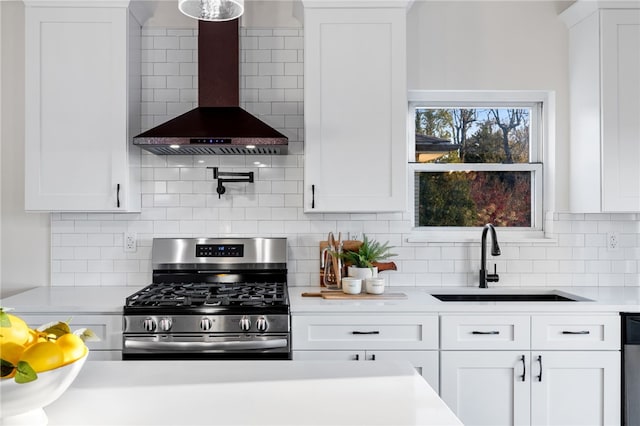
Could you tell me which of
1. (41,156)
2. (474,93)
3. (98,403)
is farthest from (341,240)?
(98,403)

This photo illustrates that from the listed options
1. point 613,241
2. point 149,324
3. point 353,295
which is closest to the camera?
point 149,324

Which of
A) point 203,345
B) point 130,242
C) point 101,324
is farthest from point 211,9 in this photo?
point 130,242

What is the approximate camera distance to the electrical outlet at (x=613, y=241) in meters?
3.19

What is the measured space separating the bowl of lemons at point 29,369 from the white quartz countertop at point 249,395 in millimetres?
130

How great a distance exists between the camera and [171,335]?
2.44 metres

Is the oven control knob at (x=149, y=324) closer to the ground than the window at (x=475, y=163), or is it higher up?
closer to the ground

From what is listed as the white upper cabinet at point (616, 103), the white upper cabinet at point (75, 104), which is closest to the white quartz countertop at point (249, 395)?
the white upper cabinet at point (75, 104)

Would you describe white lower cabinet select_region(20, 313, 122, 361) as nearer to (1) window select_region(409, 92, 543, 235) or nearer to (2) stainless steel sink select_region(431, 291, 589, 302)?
(2) stainless steel sink select_region(431, 291, 589, 302)

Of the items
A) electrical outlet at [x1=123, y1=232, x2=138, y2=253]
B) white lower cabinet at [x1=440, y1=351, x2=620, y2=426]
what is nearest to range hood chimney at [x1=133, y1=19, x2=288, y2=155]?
electrical outlet at [x1=123, y1=232, x2=138, y2=253]

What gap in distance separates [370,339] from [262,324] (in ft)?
1.76

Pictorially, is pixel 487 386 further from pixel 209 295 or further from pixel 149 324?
pixel 149 324

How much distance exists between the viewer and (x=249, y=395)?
1.18m

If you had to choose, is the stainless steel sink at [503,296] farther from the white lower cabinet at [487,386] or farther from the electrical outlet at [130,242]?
the electrical outlet at [130,242]

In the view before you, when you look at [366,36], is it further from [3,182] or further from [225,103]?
[3,182]
